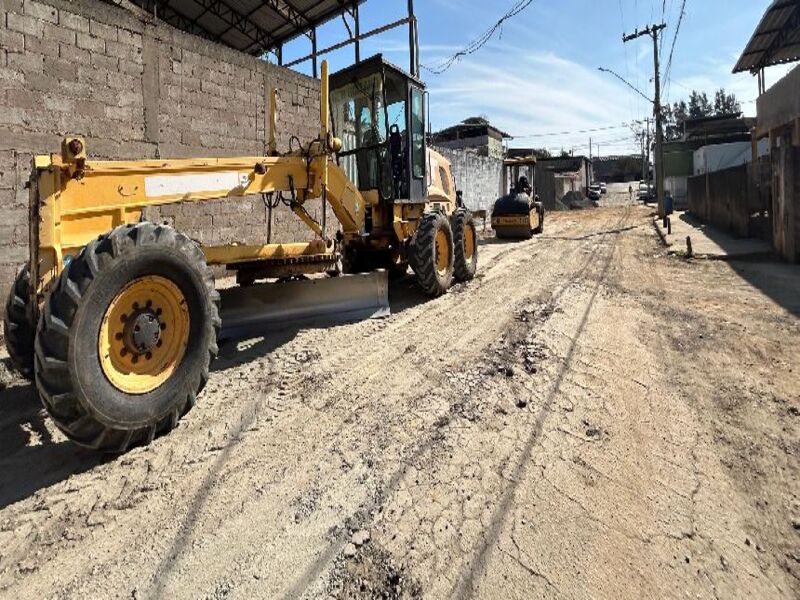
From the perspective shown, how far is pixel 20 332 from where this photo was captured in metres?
3.52

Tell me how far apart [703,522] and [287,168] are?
4.26 metres

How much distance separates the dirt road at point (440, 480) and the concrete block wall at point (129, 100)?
356cm

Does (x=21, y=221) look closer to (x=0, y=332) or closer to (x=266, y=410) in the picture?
(x=0, y=332)

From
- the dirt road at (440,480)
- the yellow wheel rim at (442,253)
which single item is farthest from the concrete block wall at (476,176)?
the dirt road at (440,480)

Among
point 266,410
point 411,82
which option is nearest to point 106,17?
point 411,82

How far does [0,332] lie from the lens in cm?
533

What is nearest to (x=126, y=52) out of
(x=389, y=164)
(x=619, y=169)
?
(x=389, y=164)

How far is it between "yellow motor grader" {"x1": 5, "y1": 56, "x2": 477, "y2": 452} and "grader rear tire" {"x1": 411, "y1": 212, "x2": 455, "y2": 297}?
2.98ft

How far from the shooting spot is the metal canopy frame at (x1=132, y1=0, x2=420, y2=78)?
14.1 m

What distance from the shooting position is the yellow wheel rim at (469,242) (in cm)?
843

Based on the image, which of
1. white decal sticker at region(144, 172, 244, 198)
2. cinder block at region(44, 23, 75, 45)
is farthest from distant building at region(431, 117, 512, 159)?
white decal sticker at region(144, 172, 244, 198)

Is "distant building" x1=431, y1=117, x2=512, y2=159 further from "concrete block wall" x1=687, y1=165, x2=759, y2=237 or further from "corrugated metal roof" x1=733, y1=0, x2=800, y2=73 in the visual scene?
"concrete block wall" x1=687, y1=165, x2=759, y2=237

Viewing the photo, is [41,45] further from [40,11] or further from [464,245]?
[464,245]

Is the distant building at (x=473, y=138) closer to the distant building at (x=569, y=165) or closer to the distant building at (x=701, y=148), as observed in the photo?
the distant building at (x=569, y=165)
